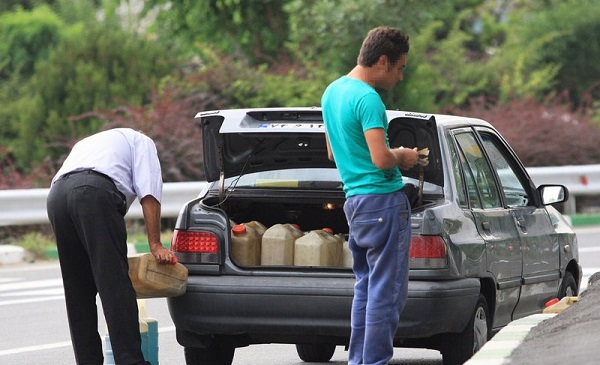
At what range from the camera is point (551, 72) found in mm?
30984

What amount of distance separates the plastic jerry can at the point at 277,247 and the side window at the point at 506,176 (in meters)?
1.40

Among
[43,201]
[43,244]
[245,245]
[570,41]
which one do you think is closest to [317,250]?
[245,245]

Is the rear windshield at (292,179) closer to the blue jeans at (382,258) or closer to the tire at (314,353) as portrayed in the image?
the blue jeans at (382,258)

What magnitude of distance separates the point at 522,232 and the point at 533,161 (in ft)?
42.1

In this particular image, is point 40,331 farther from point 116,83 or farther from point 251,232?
point 116,83

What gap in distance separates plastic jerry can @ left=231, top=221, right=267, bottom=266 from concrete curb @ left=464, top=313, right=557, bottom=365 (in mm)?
1439

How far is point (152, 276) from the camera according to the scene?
23.9ft

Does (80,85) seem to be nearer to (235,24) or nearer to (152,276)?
(235,24)

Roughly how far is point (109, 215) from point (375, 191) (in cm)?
137

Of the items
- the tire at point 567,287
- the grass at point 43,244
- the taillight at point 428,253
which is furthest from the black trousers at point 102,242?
the grass at point 43,244

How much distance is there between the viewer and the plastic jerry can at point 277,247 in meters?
7.75

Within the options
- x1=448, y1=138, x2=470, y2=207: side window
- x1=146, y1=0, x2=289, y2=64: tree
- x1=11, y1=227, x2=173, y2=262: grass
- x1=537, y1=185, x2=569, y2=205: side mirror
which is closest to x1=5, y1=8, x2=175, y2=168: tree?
x1=146, y1=0, x2=289, y2=64: tree

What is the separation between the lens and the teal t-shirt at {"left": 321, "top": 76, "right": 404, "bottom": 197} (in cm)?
658

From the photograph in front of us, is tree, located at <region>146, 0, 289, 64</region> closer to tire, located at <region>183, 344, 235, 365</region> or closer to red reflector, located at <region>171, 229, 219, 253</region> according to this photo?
tire, located at <region>183, 344, 235, 365</region>
